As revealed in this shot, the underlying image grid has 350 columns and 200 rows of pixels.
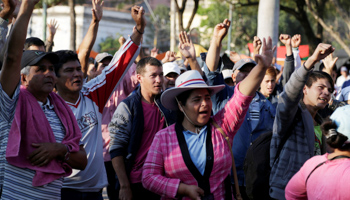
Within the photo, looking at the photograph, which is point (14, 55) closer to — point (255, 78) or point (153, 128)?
point (255, 78)

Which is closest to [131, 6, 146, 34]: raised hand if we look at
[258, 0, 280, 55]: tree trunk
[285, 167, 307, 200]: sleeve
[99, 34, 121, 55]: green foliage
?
[285, 167, 307, 200]: sleeve

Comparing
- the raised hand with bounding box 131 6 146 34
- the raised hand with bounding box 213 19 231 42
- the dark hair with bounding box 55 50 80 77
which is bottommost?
the dark hair with bounding box 55 50 80 77

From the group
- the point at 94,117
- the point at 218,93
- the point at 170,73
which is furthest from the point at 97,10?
the point at 170,73

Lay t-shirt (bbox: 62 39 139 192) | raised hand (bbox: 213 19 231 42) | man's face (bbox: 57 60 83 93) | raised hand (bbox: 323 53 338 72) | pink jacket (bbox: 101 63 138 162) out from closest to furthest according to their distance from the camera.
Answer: t-shirt (bbox: 62 39 139 192) → man's face (bbox: 57 60 83 93) → raised hand (bbox: 213 19 231 42) → pink jacket (bbox: 101 63 138 162) → raised hand (bbox: 323 53 338 72)

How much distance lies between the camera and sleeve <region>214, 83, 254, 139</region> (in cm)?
423

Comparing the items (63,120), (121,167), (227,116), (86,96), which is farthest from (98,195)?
(227,116)

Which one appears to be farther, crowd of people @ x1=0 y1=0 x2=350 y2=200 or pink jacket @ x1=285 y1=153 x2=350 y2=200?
crowd of people @ x1=0 y1=0 x2=350 y2=200

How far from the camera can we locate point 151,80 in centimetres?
603

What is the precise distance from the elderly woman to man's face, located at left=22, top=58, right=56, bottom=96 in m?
1.97

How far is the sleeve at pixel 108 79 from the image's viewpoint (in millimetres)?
5391

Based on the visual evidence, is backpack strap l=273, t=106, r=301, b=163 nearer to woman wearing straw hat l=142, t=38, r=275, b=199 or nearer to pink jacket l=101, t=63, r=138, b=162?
woman wearing straw hat l=142, t=38, r=275, b=199

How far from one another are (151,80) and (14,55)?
2605 millimetres

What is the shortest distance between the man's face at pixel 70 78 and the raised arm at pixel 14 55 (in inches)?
60.5

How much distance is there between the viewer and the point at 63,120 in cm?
414
